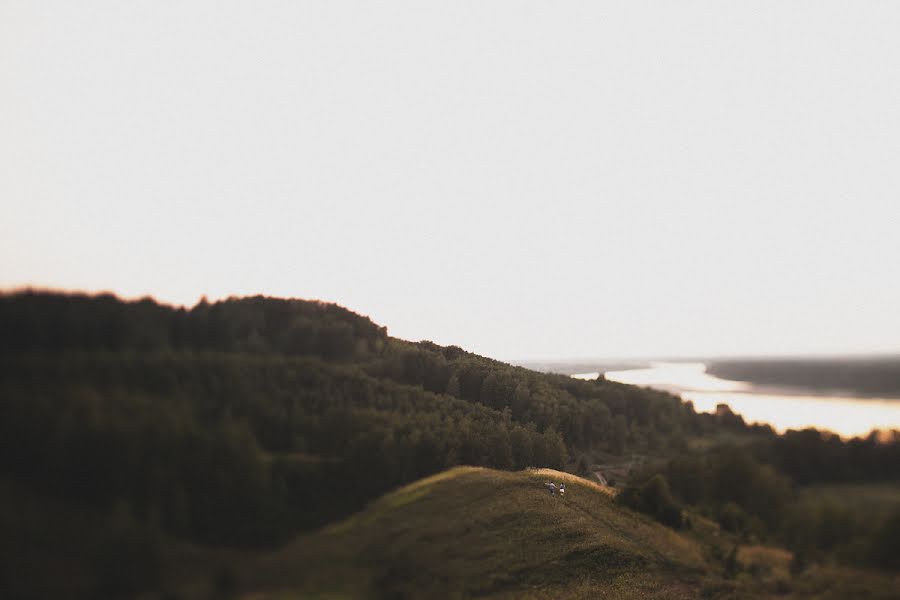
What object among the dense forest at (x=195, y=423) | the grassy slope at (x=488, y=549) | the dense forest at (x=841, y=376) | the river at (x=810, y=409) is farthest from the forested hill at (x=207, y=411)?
Answer: the dense forest at (x=841, y=376)

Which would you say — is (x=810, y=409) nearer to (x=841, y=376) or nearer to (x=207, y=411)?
(x=841, y=376)

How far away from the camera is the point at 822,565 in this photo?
2584 cm

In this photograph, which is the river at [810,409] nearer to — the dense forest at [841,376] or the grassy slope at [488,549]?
the dense forest at [841,376]

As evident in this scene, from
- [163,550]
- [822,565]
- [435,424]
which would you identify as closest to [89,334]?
[163,550]

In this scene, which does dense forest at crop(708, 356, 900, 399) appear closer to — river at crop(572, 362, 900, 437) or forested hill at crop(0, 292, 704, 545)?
river at crop(572, 362, 900, 437)

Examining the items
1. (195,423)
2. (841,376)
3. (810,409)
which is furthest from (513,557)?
(841,376)

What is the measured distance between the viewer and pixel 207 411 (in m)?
8.91

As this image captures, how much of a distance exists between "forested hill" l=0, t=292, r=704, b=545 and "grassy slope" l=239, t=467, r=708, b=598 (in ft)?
2.29

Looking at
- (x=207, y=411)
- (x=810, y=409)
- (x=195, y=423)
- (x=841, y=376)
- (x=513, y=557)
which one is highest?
(x=841, y=376)

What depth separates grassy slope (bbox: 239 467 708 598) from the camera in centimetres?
961

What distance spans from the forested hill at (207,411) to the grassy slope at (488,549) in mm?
697

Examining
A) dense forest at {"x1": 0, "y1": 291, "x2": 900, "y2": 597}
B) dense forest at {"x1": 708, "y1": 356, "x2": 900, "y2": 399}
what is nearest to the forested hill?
dense forest at {"x1": 0, "y1": 291, "x2": 900, "y2": 597}

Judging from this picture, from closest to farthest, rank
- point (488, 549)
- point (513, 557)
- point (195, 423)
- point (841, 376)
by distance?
point (195, 423)
point (488, 549)
point (513, 557)
point (841, 376)

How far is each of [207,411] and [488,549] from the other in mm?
17501
